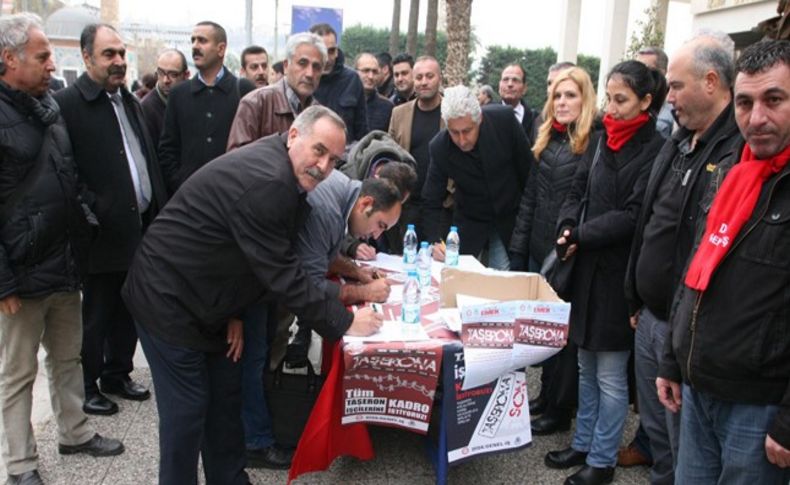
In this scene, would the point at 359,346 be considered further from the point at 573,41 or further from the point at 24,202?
the point at 573,41

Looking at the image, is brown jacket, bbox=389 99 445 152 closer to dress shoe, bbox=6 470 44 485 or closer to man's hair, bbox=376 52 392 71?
man's hair, bbox=376 52 392 71

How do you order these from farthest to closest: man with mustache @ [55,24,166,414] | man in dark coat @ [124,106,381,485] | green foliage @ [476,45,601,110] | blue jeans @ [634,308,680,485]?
1. green foliage @ [476,45,601,110]
2. man with mustache @ [55,24,166,414]
3. blue jeans @ [634,308,680,485]
4. man in dark coat @ [124,106,381,485]

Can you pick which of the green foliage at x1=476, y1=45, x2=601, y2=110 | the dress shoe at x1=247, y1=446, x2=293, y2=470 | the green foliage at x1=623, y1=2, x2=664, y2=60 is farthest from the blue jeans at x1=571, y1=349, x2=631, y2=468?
the green foliage at x1=476, y1=45, x2=601, y2=110

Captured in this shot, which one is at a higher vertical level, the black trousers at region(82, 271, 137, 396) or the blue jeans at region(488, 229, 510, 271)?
the blue jeans at region(488, 229, 510, 271)

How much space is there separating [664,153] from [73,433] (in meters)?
3.04

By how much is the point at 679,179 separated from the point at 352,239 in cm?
189

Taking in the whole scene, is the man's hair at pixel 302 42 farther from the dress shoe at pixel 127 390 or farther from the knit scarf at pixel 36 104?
the dress shoe at pixel 127 390

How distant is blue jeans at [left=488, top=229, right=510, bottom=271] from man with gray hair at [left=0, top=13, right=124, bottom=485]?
2.46m

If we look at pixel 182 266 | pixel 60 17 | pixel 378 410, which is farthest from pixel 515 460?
pixel 60 17

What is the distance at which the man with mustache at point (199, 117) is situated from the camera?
160 inches

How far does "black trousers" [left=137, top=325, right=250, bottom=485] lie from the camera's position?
2.36m

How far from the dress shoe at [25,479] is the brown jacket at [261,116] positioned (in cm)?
187

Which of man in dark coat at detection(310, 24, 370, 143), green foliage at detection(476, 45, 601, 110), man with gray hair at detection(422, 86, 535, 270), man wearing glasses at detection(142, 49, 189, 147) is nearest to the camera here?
man with gray hair at detection(422, 86, 535, 270)

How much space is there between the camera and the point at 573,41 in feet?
51.5
